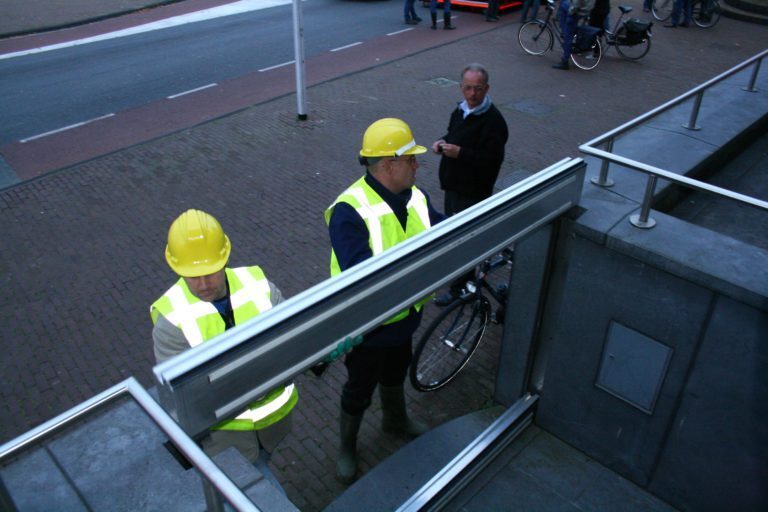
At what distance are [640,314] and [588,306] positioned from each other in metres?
0.30

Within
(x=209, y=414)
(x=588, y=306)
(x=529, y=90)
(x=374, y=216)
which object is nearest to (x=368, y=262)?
(x=209, y=414)

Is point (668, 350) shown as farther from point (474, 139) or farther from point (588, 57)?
point (588, 57)

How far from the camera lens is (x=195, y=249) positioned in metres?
3.06

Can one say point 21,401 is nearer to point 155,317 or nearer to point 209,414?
point 155,317

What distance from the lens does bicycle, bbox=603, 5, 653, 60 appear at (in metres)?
13.7

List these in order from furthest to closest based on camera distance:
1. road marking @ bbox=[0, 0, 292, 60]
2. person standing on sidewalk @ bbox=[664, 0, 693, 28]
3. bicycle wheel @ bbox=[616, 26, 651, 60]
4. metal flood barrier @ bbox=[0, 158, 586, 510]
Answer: person standing on sidewalk @ bbox=[664, 0, 693, 28] < road marking @ bbox=[0, 0, 292, 60] < bicycle wheel @ bbox=[616, 26, 651, 60] < metal flood barrier @ bbox=[0, 158, 586, 510]

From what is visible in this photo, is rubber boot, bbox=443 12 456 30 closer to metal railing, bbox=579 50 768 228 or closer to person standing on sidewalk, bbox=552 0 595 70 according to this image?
person standing on sidewalk, bbox=552 0 595 70

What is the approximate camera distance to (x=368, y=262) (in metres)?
2.35

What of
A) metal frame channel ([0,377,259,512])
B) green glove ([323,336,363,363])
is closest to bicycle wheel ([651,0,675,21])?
green glove ([323,336,363,363])

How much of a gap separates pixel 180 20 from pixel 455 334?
587 inches

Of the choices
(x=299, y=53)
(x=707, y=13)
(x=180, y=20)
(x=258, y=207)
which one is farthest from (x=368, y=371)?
(x=707, y=13)

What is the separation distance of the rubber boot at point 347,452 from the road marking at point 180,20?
14.0m

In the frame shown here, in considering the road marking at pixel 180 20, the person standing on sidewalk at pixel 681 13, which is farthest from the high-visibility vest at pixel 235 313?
the person standing on sidewalk at pixel 681 13

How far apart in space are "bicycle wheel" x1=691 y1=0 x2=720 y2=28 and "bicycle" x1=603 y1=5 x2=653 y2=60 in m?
4.19
